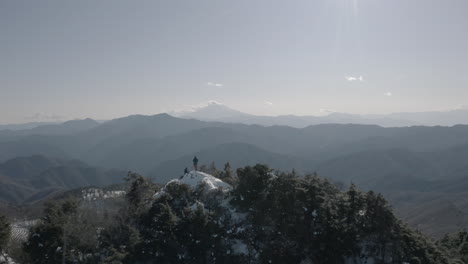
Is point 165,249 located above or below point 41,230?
below

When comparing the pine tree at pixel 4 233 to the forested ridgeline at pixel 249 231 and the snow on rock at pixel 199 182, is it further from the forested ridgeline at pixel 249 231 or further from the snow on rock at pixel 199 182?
the snow on rock at pixel 199 182

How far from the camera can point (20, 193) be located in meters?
157

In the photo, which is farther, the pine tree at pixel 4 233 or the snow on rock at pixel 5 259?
the snow on rock at pixel 5 259

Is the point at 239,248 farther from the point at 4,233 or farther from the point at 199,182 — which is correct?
the point at 4,233

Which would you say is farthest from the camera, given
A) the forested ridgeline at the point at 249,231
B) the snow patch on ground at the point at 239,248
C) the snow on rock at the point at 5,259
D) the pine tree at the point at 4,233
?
the snow patch on ground at the point at 239,248

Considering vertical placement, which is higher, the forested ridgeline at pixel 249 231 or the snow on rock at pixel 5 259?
the forested ridgeline at pixel 249 231

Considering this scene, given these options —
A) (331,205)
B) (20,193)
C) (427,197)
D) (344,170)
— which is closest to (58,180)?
(20,193)

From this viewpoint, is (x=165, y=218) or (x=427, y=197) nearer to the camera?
(x=165, y=218)

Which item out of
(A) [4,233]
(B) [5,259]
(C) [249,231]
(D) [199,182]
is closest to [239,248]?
(C) [249,231]

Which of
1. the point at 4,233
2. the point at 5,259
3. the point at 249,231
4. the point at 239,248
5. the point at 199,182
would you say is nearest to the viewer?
the point at 4,233

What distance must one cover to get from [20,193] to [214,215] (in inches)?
6583

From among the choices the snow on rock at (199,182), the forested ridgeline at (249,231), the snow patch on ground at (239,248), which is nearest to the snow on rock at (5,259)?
the forested ridgeline at (249,231)

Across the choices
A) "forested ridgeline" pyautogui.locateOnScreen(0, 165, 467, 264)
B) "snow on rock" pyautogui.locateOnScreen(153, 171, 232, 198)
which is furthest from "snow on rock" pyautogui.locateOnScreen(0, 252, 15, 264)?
"snow on rock" pyautogui.locateOnScreen(153, 171, 232, 198)

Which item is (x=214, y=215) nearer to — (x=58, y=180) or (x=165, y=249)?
(x=165, y=249)
